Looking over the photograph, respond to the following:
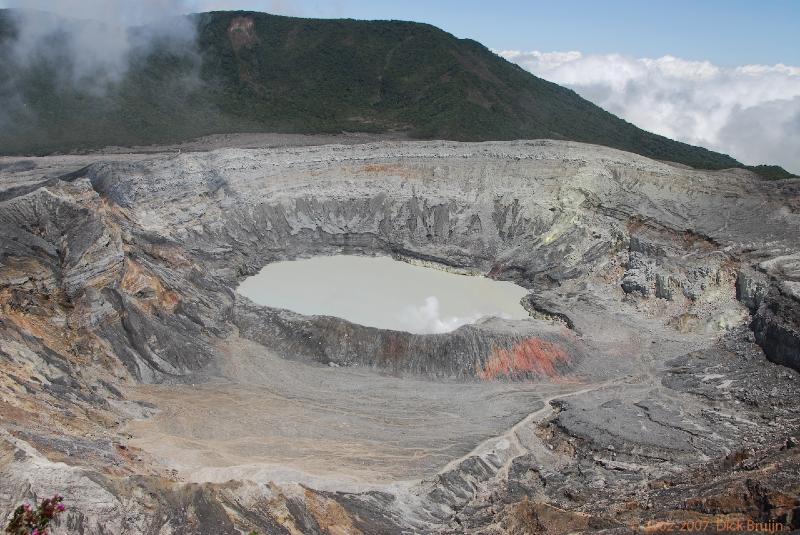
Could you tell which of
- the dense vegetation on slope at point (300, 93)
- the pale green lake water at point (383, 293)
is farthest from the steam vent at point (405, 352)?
the dense vegetation on slope at point (300, 93)

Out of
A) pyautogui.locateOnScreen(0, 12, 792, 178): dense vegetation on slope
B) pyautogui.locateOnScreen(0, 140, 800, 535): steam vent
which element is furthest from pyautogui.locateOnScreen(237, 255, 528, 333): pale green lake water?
pyautogui.locateOnScreen(0, 12, 792, 178): dense vegetation on slope

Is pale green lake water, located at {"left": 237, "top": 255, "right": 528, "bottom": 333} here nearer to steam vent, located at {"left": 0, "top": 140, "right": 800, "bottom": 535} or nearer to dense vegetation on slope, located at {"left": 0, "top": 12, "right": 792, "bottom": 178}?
steam vent, located at {"left": 0, "top": 140, "right": 800, "bottom": 535}

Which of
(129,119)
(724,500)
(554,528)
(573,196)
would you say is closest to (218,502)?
(554,528)

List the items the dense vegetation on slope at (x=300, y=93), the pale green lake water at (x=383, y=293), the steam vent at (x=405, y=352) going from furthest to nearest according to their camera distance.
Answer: the dense vegetation on slope at (x=300, y=93)
the pale green lake water at (x=383, y=293)
the steam vent at (x=405, y=352)

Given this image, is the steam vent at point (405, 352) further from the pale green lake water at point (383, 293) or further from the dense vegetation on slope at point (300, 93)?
the dense vegetation on slope at point (300, 93)

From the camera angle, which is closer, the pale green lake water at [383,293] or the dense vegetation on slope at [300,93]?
the pale green lake water at [383,293]
